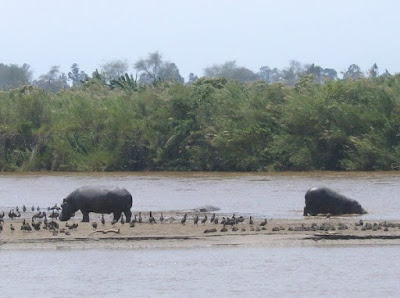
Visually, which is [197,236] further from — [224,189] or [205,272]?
[224,189]

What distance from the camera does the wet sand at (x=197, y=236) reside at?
20094 millimetres

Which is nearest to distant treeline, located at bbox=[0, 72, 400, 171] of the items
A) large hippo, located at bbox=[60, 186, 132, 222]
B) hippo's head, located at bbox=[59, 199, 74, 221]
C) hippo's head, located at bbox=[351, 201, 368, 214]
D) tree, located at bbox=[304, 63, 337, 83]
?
tree, located at bbox=[304, 63, 337, 83]

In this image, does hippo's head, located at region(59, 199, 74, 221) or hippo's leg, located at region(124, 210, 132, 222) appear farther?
hippo's head, located at region(59, 199, 74, 221)

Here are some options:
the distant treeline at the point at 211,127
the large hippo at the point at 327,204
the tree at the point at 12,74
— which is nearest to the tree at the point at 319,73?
the distant treeline at the point at 211,127

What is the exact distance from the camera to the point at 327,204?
24750mm

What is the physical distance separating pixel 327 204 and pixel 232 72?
102 m

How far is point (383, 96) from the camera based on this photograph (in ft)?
136

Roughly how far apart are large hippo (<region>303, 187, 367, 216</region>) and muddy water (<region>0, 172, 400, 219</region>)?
0.32 m

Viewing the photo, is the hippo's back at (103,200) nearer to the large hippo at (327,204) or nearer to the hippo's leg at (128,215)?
the hippo's leg at (128,215)

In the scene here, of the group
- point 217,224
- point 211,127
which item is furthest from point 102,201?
point 211,127

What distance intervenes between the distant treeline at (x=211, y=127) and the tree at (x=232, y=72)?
63621 mm

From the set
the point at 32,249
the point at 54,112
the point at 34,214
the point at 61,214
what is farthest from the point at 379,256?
the point at 54,112

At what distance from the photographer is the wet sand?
20094 mm

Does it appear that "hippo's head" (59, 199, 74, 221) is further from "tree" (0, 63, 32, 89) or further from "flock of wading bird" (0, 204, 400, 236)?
"tree" (0, 63, 32, 89)
